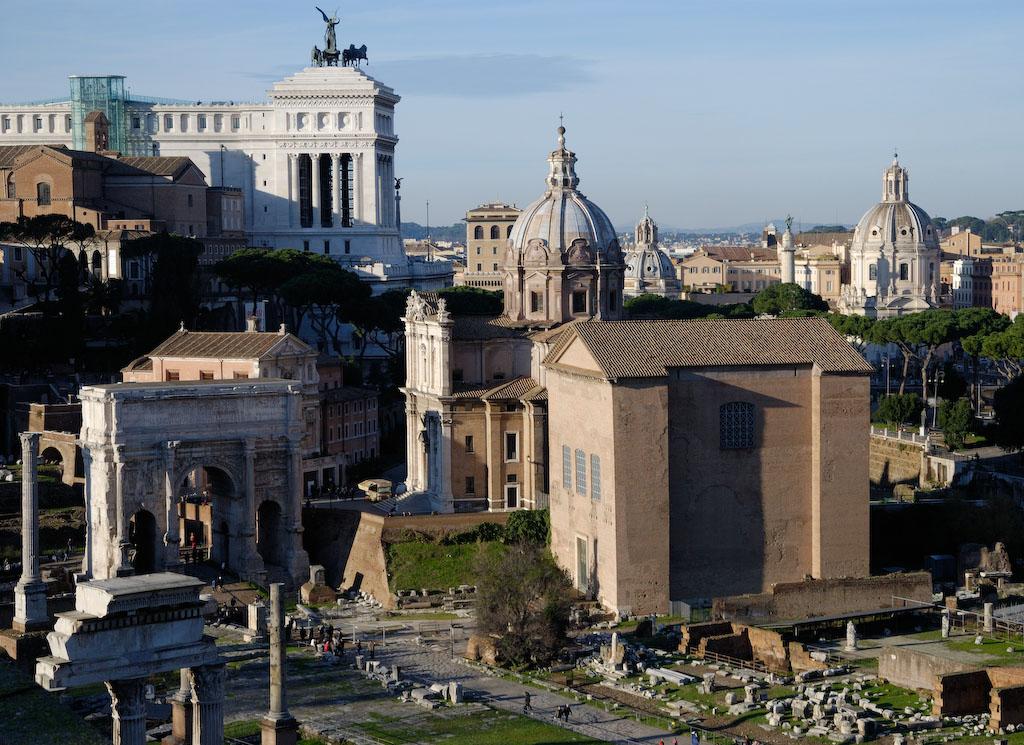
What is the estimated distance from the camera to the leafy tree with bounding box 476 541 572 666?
140 feet

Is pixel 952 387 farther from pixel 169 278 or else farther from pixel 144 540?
pixel 144 540

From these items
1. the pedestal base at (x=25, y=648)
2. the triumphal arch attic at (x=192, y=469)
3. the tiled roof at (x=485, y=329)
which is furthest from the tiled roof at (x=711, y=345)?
the pedestal base at (x=25, y=648)

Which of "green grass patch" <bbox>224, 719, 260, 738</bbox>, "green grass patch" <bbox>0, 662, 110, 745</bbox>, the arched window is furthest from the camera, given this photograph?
the arched window

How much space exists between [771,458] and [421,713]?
48.4 ft

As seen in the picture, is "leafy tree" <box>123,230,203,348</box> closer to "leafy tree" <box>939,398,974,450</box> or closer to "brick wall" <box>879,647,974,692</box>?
"leafy tree" <box>939,398,974,450</box>

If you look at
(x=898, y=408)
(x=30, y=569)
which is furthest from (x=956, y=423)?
(x=30, y=569)

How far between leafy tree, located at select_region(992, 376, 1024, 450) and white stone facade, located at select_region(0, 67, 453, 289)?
39834 mm

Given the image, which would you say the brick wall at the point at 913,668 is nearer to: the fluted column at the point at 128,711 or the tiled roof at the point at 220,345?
the fluted column at the point at 128,711

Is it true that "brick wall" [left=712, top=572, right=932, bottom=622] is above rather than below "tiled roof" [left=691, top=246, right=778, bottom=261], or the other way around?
below

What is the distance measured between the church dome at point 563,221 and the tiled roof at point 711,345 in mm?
11012

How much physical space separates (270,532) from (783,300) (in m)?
58.0

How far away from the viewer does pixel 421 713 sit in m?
38.8

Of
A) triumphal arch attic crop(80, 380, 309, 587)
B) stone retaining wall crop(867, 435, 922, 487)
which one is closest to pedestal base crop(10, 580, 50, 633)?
triumphal arch attic crop(80, 380, 309, 587)

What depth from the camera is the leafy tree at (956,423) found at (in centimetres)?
6656
